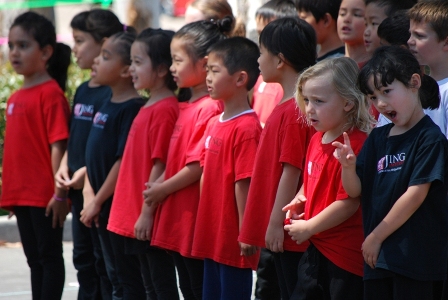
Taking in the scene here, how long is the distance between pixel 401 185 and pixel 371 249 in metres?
0.29

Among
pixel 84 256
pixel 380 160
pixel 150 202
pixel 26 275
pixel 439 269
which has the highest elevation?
pixel 380 160

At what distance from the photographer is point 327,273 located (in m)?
3.64

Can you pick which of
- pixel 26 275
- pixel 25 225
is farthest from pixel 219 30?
pixel 26 275

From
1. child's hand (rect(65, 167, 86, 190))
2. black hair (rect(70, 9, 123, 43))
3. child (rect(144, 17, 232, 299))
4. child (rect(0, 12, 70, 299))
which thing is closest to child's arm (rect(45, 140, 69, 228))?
child (rect(0, 12, 70, 299))

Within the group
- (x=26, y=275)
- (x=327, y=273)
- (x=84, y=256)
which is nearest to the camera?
(x=327, y=273)

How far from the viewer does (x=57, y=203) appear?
5.44 metres

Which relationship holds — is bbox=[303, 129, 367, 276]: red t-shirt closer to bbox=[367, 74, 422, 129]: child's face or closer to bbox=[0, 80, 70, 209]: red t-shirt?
bbox=[367, 74, 422, 129]: child's face

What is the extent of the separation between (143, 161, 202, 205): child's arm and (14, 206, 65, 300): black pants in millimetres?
1199

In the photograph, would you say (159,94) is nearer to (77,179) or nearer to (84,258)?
(77,179)

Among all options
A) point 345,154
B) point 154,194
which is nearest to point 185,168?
point 154,194

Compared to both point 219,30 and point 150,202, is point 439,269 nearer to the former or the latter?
point 150,202

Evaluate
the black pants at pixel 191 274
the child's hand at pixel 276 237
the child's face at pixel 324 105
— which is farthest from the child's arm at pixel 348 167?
the black pants at pixel 191 274

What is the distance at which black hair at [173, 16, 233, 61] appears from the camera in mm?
4711

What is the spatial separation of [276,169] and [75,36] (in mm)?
2354
